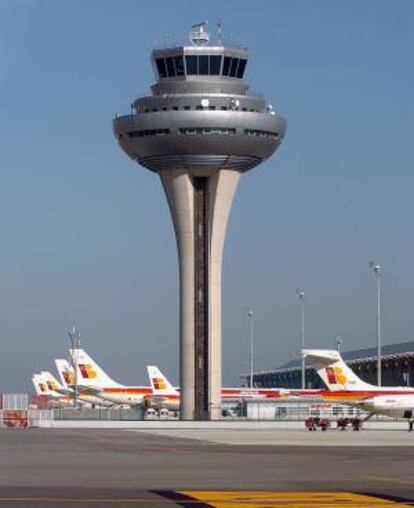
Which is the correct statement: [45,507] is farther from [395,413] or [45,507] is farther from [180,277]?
[180,277]

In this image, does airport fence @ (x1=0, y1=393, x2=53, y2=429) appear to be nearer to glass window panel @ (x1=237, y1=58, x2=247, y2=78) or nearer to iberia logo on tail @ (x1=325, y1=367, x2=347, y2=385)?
iberia logo on tail @ (x1=325, y1=367, x2=347, y2=385)

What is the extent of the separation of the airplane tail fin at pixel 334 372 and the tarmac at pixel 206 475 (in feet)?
193

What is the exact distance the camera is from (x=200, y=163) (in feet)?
510

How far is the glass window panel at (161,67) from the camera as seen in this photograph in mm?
158625

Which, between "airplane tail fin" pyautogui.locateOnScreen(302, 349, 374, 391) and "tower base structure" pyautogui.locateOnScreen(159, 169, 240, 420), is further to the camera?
"tower base structure" pyautogui.locateOnScreen(159, 169, 240, 420)

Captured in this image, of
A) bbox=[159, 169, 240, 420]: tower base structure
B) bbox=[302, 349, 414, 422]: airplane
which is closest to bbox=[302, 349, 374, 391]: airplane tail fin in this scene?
bbox=[302, 349, 414, 422]: airplane

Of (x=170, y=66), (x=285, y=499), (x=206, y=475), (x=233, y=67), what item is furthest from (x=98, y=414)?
(x=285, y=499)

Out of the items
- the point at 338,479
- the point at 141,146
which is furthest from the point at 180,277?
the point at 338,479

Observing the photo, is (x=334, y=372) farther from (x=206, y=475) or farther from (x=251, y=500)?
(x=251, y=500)

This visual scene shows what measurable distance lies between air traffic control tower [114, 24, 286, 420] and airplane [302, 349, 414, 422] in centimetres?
1470

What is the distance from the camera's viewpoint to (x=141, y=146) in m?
157

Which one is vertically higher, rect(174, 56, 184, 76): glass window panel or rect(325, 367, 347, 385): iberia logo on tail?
rect(174, 56, 184, 76): glass window panel

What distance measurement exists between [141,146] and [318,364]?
104ft

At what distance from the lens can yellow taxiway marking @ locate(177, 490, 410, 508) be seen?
118 feet
